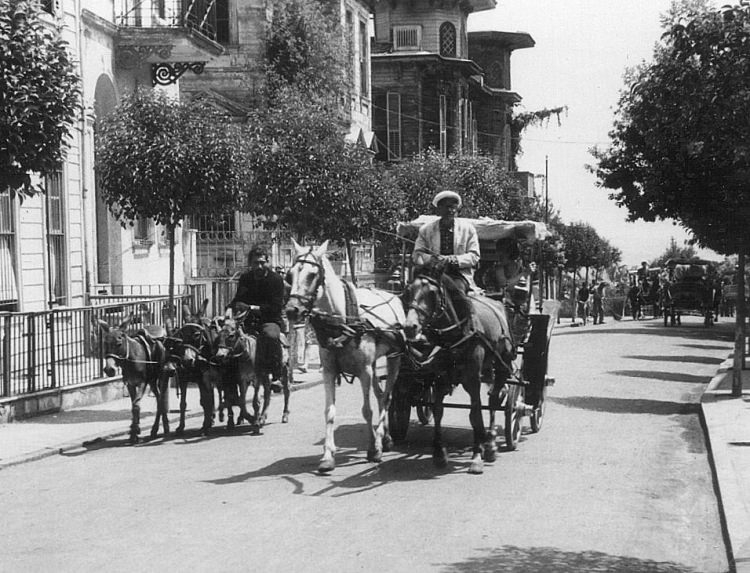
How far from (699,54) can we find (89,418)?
936cm

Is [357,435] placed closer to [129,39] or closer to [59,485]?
[59,485]

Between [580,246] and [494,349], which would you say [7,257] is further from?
[580,246]

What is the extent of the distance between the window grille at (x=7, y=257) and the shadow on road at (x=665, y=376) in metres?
11.1

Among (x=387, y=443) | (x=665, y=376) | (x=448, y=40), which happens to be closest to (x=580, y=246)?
(x=448, y=40)

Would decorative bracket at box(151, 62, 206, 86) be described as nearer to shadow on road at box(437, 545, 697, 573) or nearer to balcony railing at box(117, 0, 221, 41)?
balcony railing at box(117, 0, 221, 41)

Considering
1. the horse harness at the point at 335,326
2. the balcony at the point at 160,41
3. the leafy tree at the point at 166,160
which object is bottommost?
the horse harness at the point at 335,326

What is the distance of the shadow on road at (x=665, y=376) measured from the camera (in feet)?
68.3

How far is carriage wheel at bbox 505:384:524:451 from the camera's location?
11.5m

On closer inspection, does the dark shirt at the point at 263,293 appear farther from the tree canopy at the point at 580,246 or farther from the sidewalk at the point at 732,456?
the tree canopy at the point at 580,246

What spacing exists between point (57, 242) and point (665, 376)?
11.7 meters

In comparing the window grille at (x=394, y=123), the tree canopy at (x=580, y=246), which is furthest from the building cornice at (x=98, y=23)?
the tree canopy at (x=580, y=246)

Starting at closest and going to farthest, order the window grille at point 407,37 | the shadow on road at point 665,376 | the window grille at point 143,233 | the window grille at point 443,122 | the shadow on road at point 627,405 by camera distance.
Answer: the shadow on road at point 627,405 < the shadow on road at point 665,376 < the window grille at point 143,233 < the window grille at point 443,122 < the window grille at point 407,37

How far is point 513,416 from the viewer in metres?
11.8

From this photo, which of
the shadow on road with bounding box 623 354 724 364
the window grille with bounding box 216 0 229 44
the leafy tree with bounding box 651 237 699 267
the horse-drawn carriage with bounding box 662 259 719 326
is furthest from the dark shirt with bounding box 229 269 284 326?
the leafy tree with bounding box 651 237 699 267
